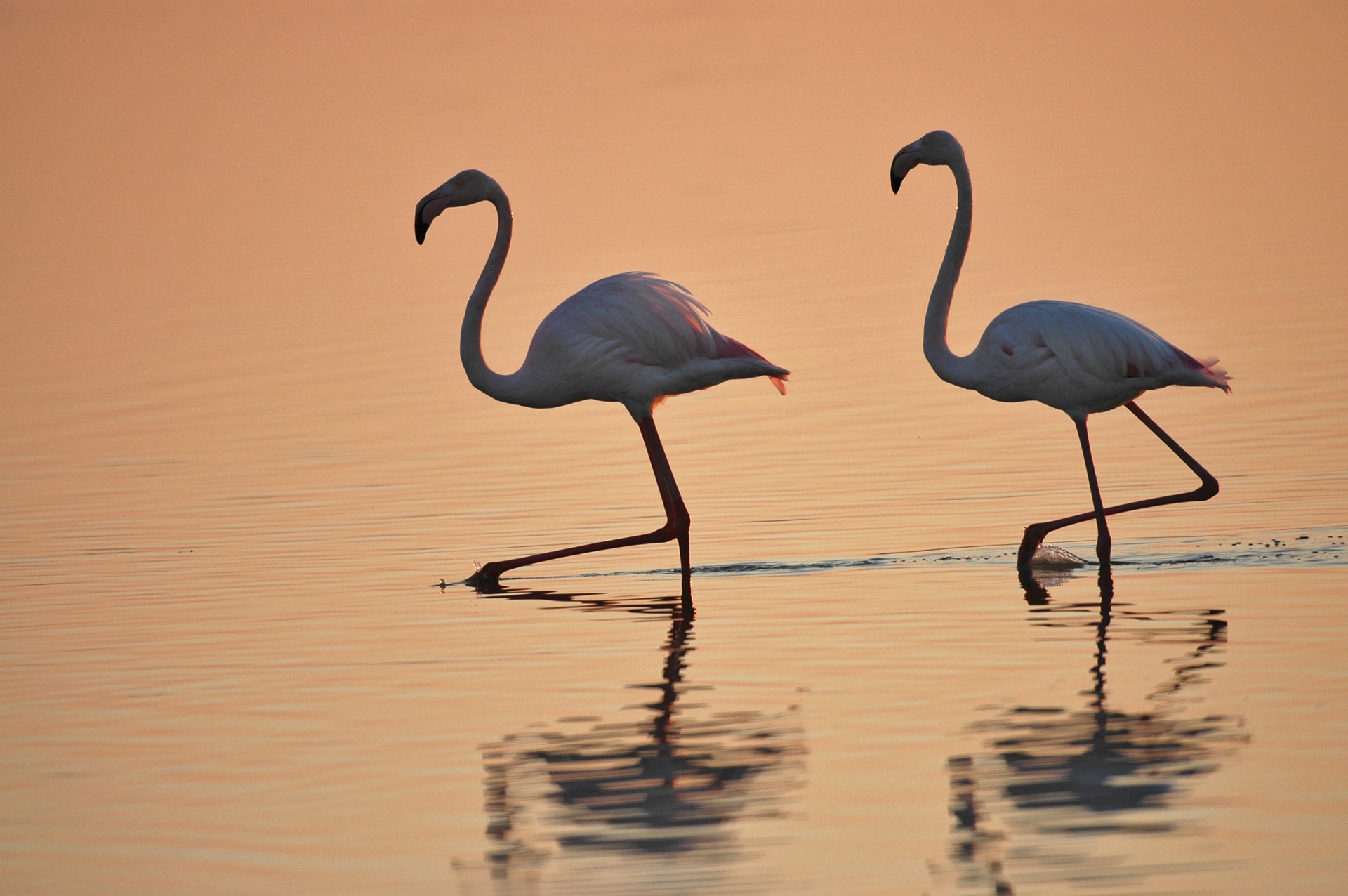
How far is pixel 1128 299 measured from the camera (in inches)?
840

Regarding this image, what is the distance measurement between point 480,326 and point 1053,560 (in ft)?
10.9

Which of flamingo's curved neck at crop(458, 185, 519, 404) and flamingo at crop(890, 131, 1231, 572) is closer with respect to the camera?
flamingo at crop(890, 131, 1231, 572)

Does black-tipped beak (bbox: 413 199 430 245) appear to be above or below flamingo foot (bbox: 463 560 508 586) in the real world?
above

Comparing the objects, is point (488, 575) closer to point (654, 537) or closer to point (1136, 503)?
point (654, 537)

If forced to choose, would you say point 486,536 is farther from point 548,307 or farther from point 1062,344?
point 548,307

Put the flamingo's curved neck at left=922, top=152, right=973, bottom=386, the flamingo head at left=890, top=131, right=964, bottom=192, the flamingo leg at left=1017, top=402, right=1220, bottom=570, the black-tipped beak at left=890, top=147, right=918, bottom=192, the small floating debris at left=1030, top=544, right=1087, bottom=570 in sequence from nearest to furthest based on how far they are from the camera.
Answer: the flamingo leg at left=1017, top=402, right=1220, bottom=570
the small floating debris at left=1030, top=544, right=1087, bottom=570
the flamingo's curved neck at left=922, top=152, right=973, bottom=386
the black-tipped beak at left=890, top=147, right=918, bottom=192
the flamingo head at left=890, top=131, right=964, bottom=192

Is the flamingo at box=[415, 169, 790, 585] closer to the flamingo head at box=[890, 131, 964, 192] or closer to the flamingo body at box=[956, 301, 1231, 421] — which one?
the flamingo body at box=[956, 301, 1231, 421]

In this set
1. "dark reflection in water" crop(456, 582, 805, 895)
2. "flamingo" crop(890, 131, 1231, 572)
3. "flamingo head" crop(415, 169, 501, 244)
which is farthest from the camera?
"flamingo head" crop(415, 169, 501, 244)

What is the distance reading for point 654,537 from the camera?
1098 cm

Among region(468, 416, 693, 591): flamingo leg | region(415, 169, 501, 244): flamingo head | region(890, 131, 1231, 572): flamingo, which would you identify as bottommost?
region(468, 416, 693, 591): flamingo leg

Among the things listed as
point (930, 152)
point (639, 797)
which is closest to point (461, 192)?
point (930, 152)

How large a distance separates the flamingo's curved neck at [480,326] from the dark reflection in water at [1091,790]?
172 inches

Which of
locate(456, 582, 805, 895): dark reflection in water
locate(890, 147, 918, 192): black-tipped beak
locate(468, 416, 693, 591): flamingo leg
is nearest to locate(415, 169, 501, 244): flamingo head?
locate(468, 416, 693, 591): flamingo leg

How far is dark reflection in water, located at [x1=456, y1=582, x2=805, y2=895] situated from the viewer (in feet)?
18.5
